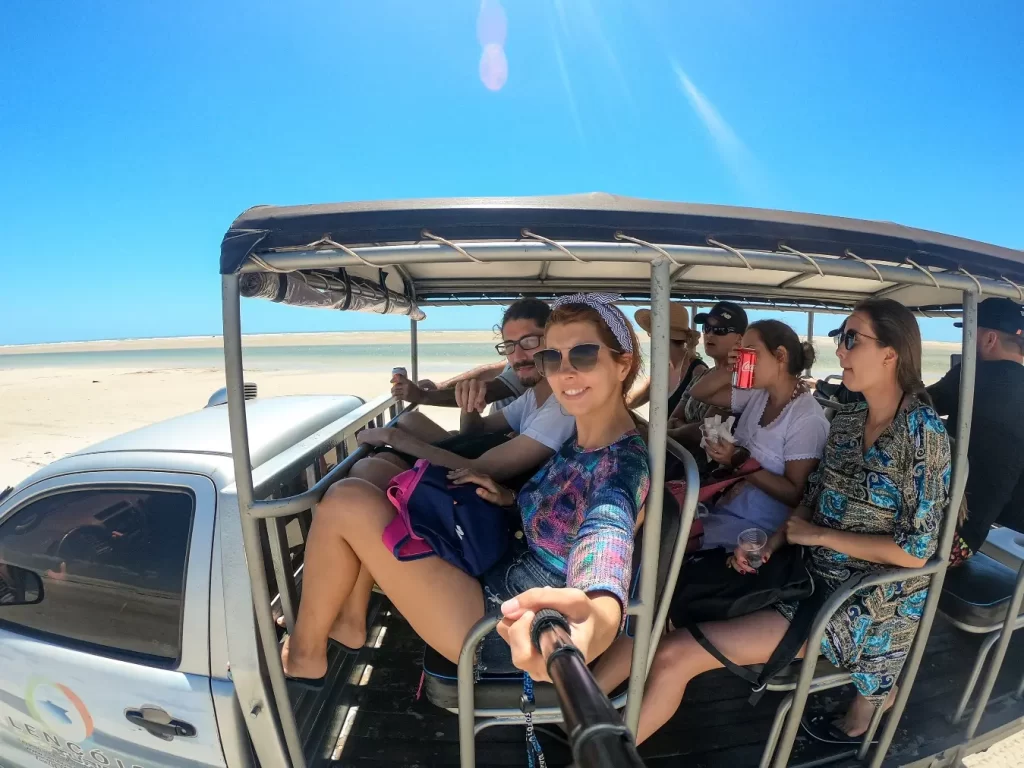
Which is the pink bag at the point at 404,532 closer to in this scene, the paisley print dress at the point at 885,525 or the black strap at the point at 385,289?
the paisley print dress at the point at 885,525

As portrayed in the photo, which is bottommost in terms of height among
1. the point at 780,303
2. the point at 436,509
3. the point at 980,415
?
the point at 436,509

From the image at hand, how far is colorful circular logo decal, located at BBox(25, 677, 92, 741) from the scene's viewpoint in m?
1.91

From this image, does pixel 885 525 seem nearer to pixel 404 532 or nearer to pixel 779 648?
pixel 779 648

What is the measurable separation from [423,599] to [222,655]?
0.68m

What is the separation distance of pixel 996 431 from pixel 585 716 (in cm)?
217

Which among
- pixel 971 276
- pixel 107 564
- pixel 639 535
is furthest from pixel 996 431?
pixel 107 564

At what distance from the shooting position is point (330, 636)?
1.92m

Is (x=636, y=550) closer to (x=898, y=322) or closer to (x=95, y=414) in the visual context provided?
(x=898, y=322)

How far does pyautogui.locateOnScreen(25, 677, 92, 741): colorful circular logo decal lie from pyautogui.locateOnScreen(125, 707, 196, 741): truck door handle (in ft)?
0.83

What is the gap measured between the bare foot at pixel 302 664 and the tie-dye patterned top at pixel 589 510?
2.76 ft

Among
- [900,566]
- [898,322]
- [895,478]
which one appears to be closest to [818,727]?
[900,566]

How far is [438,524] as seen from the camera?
173cm

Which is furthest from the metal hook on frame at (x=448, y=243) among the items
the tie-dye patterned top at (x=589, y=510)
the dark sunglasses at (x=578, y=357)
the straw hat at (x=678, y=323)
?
the straw hat at (x=678, y=323)

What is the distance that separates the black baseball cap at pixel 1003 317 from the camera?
7.59ft
